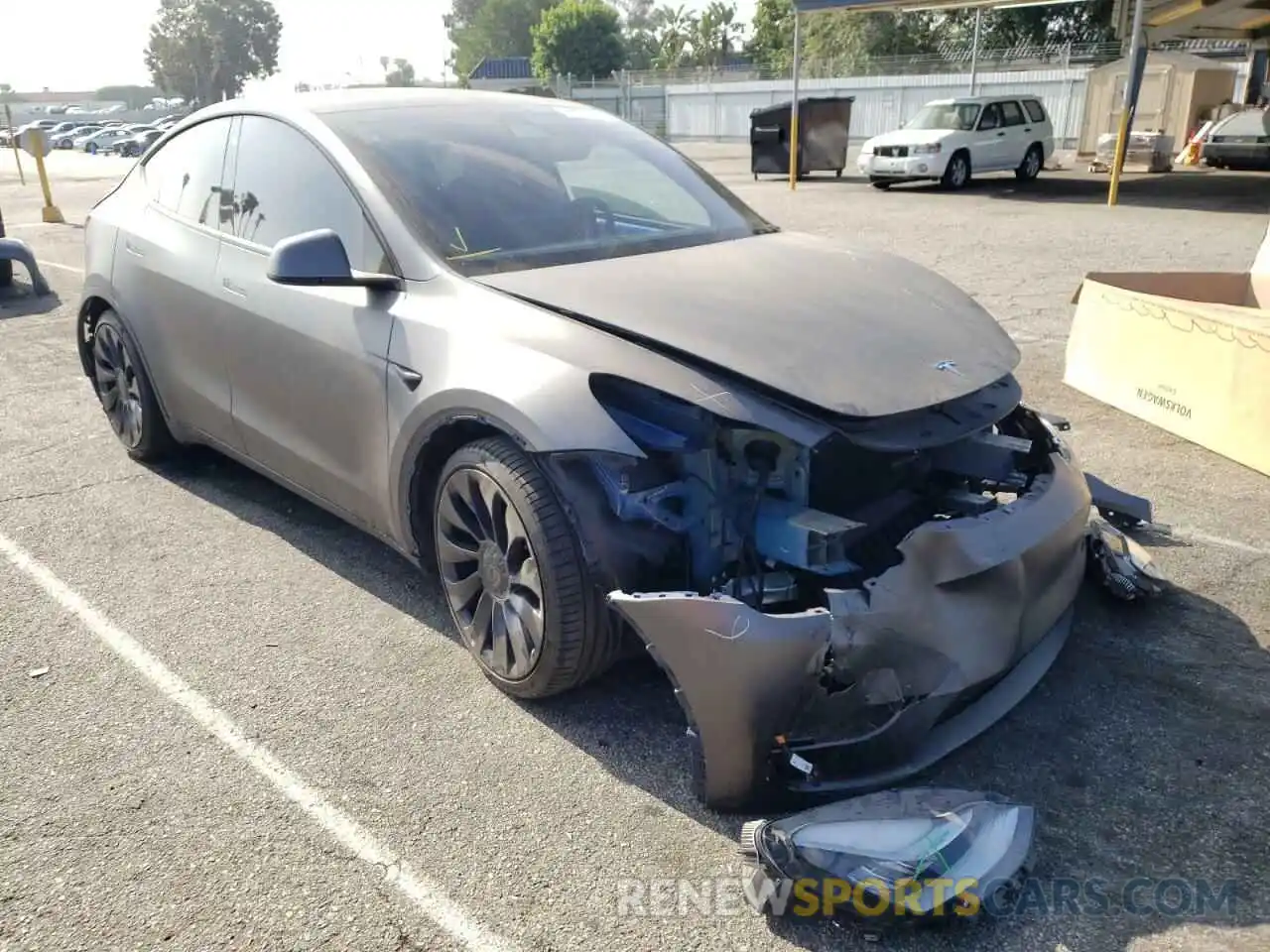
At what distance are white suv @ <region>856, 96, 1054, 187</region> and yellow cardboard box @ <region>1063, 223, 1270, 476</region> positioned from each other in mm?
13237

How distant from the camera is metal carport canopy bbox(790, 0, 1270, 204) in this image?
15.9 meters

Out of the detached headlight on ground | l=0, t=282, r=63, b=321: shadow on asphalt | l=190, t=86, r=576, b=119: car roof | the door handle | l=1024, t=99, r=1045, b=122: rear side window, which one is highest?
l=190, t=86, r=576, b=119: car roof

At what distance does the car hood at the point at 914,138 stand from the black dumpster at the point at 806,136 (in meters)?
2.57

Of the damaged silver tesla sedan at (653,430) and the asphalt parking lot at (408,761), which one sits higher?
the damaged silver tesla sedan at (653,430)

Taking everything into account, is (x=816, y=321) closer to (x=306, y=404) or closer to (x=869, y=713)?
(x=869, y=713)

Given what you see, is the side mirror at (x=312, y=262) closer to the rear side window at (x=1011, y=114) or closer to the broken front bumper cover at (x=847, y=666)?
the broken front bumper cover at (x=847, y=666)

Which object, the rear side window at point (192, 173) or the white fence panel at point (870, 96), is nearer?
the rear side window at point (192, 173)

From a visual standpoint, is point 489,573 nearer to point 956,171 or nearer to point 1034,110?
point 956,171

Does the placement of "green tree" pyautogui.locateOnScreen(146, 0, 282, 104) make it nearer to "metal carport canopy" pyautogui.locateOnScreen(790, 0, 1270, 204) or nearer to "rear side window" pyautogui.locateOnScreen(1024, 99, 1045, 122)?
"metal carport canopy" pyautogui.locateOnScreen(790, 0, 1270, 204)

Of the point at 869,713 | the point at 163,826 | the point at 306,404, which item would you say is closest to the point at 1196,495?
the point at 869,713

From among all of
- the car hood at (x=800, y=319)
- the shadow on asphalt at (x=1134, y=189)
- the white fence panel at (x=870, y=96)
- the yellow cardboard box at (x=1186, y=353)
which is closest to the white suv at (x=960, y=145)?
the shadow on asphalt at (x=1134, y=189)

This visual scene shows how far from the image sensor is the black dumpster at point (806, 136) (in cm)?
2205

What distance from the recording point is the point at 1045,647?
293 cm

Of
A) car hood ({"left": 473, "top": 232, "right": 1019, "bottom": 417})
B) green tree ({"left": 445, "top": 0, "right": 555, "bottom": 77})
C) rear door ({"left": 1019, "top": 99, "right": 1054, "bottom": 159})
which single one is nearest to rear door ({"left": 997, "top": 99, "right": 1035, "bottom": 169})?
rear door ({"left": 1019, "top": 99, "right": 1054, "bottom": 159})
